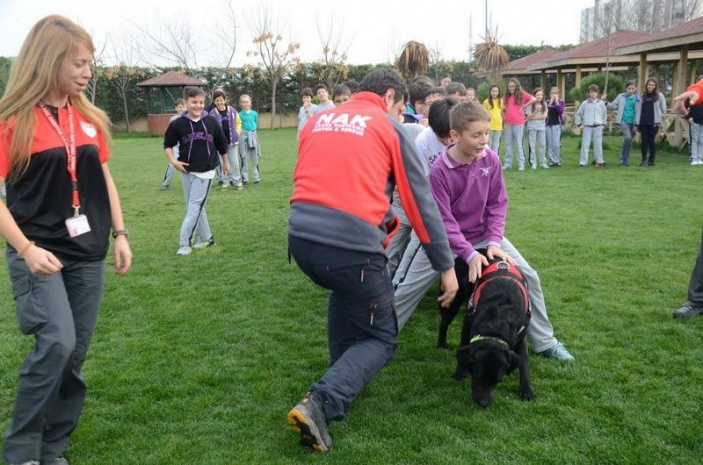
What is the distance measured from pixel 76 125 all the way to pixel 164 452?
1716 millimetres

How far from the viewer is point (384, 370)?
4129 millimetres

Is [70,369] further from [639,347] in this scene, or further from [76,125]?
[639,347]

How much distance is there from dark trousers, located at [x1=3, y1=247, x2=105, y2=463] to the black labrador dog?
2.05 metres

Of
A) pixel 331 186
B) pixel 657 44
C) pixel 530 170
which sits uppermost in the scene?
pixel 657 44

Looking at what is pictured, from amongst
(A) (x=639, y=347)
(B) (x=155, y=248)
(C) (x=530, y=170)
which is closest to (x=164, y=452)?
(A) (x=639, y=347)

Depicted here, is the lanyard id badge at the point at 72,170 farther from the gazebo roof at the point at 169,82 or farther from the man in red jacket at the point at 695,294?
the gazebo roof at the point at 169,82

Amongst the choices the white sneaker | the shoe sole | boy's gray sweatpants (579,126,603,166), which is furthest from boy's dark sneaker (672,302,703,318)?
boy's gray sweatpants (579,126,603,166)

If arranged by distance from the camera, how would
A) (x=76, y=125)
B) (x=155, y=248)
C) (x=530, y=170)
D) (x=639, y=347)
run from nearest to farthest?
1. (x=76, y=125)
2. (x=639, y=347)
3. (x=155, y=248)
4. (x=530, y=170)

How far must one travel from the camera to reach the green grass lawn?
318cm

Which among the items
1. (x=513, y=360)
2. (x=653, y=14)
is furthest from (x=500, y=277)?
(x=653, y=14)

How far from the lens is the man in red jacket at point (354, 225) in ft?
9.52

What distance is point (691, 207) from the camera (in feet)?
29.8

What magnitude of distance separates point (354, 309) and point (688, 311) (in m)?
3.19

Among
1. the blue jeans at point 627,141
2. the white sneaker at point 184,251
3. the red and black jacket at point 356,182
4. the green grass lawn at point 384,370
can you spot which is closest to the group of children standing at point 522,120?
the blue jeans at point 627,141
